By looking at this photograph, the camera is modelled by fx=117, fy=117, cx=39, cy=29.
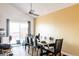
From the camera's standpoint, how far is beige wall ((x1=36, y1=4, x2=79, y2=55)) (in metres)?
3.04

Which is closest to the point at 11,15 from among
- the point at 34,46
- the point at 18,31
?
the point at 18,31

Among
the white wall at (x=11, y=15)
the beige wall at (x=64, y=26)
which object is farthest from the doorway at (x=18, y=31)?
the beige wall at (x=64, y=26)

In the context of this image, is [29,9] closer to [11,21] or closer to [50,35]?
[11,21]

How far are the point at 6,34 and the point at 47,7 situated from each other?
172cm

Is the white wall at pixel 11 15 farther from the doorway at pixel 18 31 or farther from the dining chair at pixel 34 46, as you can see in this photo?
the dining chair at pixel 34 46

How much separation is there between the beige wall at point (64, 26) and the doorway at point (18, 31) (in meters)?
0.47

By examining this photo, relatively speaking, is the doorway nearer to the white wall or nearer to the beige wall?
the white wall

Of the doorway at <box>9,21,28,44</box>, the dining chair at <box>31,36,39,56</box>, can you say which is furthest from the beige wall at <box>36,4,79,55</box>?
the dining chair at <box>31,36,39,56</box>

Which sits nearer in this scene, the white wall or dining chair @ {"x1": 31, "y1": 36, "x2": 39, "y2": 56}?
dining chair @ {"x1": 31, "y1": 36, "x2": 39, "y2": 56}

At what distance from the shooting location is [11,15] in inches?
164

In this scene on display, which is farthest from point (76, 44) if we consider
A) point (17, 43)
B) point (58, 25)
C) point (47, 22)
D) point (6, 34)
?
point (6, 34)

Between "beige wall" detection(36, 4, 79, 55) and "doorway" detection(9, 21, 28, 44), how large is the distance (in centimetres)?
47

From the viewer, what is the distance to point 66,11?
134 inches

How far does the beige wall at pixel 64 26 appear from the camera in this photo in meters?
3.04
